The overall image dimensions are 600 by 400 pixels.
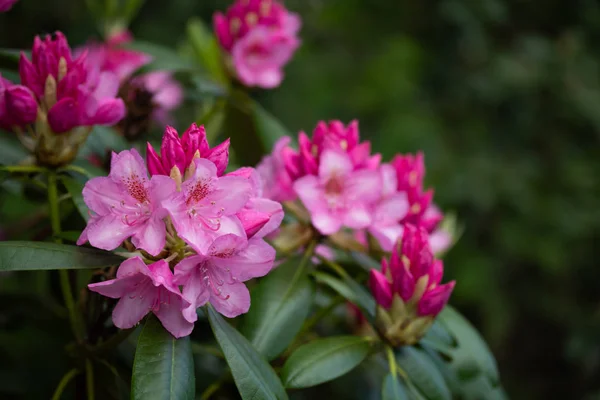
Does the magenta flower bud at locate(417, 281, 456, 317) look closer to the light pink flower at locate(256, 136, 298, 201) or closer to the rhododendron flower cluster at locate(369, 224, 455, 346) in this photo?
the rhododendron flower cluster at locate(369, 224, 455, 346)

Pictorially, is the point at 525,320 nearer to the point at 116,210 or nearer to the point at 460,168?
the point at 460,168

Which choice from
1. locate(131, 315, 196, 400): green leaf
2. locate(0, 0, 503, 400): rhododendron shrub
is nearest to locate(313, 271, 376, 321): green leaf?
locate(0, 0, 503, 400): rhododendron shrub

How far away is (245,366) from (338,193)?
0.97 ft

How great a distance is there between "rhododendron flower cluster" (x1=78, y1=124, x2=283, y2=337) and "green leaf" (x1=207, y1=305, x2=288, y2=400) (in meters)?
0.03

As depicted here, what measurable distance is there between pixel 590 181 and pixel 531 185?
179mm

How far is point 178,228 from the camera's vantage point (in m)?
0.59

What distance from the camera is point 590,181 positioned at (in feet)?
6.85

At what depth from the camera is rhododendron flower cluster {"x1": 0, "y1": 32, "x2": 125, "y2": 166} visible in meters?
0.70

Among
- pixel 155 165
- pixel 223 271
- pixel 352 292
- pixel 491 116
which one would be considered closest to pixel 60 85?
pixel 155 165

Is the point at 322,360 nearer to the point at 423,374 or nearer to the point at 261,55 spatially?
the point at 423,374

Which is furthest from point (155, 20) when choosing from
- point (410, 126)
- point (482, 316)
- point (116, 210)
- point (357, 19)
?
point (116, 210)

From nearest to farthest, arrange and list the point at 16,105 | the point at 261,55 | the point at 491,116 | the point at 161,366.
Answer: the point at 161,366, the point at 16,105, the point at 261,55, the point at 491,116

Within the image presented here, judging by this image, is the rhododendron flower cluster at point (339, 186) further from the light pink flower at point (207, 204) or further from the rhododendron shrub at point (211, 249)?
the light pink flower at point (207, 204)

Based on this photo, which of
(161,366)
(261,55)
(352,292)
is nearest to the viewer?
(161,366)
